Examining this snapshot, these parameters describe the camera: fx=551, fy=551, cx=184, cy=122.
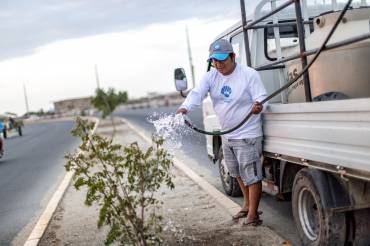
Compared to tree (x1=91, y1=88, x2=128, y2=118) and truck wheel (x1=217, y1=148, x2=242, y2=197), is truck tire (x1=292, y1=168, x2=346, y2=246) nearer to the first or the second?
truck wheel (x1=217, y1=148, x2=242, y2=197)

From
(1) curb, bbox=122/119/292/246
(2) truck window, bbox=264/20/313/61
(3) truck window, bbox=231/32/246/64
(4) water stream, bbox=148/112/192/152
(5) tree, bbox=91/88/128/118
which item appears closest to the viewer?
(4) water stream, bbox=148/112/192/152

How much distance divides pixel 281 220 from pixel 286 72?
174 cm

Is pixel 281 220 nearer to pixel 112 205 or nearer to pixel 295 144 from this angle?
pixel 295 144

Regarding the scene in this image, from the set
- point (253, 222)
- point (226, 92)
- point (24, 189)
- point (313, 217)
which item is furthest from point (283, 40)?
point (24, 189)

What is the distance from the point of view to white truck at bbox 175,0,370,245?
154 inches

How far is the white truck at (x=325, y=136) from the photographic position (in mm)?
3900

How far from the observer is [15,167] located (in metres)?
15.6

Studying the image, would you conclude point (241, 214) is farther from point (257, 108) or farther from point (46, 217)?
point (46, 217)

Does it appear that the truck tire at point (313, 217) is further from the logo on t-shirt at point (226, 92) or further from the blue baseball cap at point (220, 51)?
the blue baseball cap at point (220, 51)

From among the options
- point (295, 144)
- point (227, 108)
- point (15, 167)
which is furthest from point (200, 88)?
point (15, 167)

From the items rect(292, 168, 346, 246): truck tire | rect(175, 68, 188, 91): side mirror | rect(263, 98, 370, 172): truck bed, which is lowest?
rect(292, 168, 346, 246): truck tire

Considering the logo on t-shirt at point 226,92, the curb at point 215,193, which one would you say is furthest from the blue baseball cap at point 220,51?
the curb at point 215,193

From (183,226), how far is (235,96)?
1.68m

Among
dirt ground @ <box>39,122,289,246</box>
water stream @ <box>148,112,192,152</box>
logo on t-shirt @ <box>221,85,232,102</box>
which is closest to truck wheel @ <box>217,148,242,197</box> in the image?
dirt ground @ <box>39,122,289,246</box>
